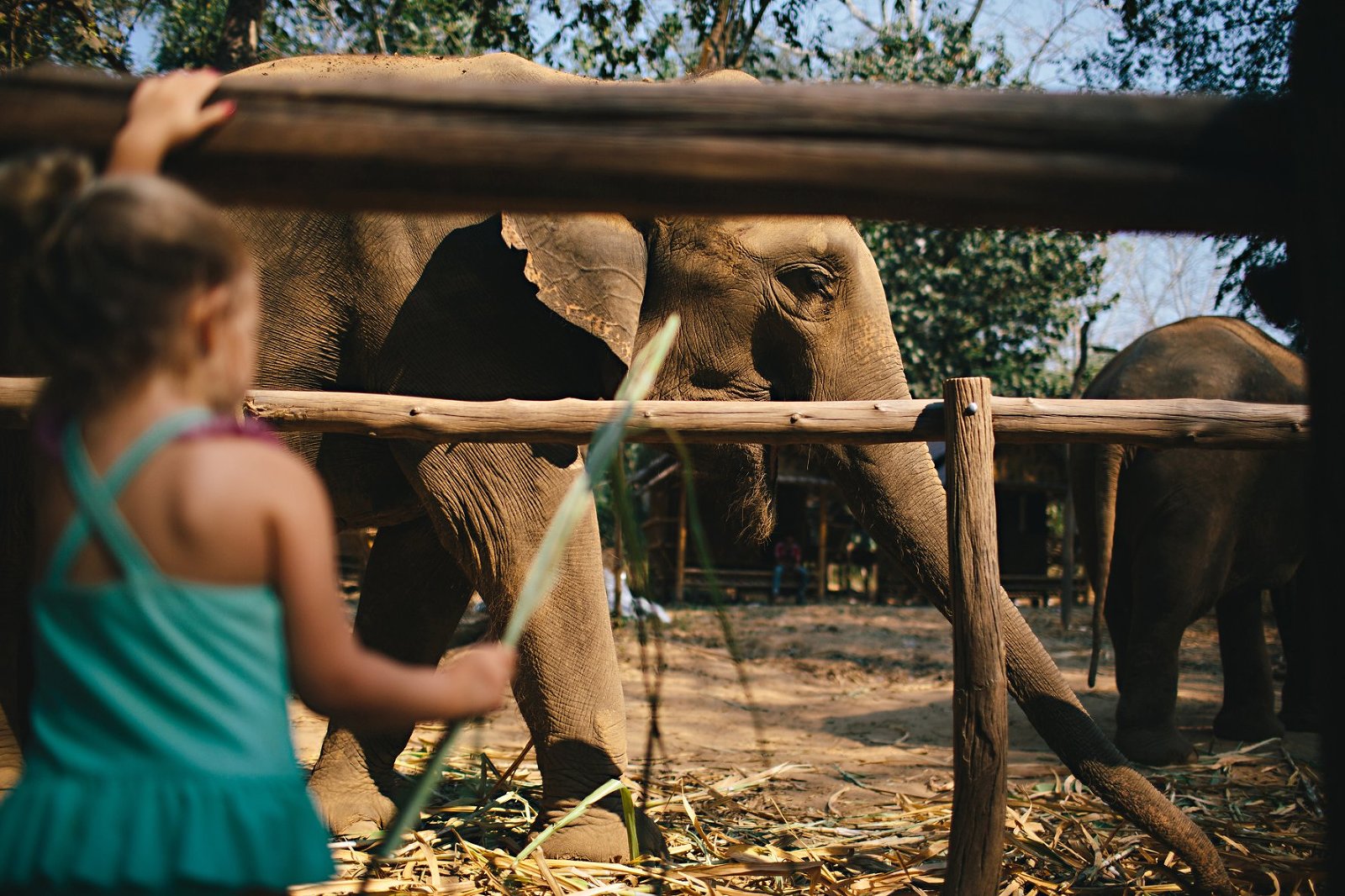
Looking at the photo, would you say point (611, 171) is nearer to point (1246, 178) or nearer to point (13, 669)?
point (1246, 178)

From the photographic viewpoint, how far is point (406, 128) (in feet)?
5.11

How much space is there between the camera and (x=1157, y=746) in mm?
5508

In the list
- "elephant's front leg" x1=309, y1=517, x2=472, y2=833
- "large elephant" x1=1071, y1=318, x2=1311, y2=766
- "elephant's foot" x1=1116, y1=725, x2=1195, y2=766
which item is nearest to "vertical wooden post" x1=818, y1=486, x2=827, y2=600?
"large elephant" x1=1071, y1=318, x2=1311, y2=766

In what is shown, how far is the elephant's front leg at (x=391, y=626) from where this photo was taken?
171 inches

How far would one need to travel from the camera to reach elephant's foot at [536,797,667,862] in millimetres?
3502

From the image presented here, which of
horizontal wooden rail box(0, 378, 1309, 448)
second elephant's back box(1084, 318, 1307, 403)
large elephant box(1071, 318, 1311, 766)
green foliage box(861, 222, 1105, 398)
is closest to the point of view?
horizontal wooden rail box(0, 378, 1309, 448)

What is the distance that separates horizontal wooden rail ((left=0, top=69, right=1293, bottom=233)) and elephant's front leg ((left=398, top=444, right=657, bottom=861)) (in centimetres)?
216

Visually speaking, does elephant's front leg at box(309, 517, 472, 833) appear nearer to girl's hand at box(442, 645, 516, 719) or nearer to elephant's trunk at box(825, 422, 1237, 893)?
elephant's trunk at box(825, 422, 1237, 893)

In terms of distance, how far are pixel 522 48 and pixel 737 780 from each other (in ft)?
22.6

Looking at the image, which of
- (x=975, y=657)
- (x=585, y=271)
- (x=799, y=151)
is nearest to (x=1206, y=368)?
(x=585, y=271)

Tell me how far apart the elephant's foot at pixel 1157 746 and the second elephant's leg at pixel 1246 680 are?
2.85ft

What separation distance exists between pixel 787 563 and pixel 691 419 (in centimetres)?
1358

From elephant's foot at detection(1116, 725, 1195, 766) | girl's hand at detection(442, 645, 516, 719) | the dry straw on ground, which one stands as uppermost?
girl's hand at detection(442, 645, 516, 719)

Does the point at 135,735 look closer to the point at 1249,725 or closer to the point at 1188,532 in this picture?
the point at 1188,532
